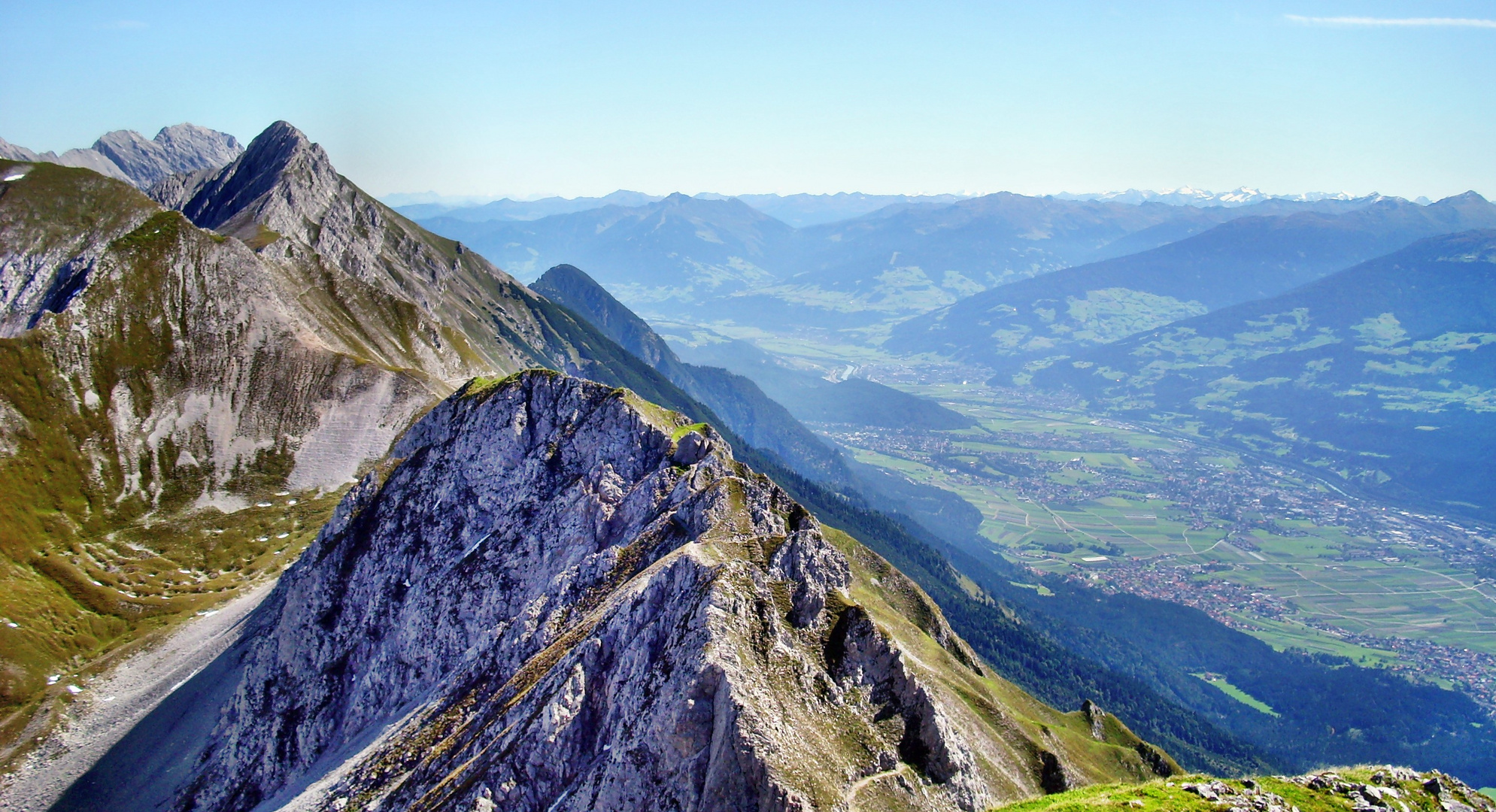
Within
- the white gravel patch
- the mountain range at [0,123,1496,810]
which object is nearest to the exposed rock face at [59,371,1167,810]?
the mountain range at [0,123,1496,810]

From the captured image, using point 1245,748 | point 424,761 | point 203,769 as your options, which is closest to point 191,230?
point 203,769

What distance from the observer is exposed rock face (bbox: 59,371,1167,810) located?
32250 millimetres

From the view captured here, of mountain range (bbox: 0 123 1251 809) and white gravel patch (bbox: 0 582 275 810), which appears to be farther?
white gravel patch (bbox: 0 582 275 810)

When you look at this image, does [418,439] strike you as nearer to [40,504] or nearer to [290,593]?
[290,593]

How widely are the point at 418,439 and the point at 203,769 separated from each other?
32.0 meters

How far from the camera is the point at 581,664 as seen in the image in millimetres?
38062

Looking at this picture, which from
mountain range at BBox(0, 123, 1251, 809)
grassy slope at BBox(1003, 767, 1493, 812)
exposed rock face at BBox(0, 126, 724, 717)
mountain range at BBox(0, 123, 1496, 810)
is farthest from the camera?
exposed rock face at BBox(0, 126, 724, 717)

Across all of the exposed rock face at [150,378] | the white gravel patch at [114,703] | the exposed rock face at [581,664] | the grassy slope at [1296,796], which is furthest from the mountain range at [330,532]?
the grassy slope at [1296,796]

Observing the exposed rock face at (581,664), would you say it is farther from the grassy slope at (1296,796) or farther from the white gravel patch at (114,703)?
the grassy slope at (1296,796)

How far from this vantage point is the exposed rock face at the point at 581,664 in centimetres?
3225

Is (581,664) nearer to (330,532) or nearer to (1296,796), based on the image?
(1296,796)

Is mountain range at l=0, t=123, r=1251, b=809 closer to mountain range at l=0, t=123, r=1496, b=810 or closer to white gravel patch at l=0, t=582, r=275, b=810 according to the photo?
mountain range at l=0, t=123, r=1496, b=810

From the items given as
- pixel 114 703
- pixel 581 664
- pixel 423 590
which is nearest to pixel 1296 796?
pixel 581 664

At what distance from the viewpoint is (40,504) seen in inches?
4094
